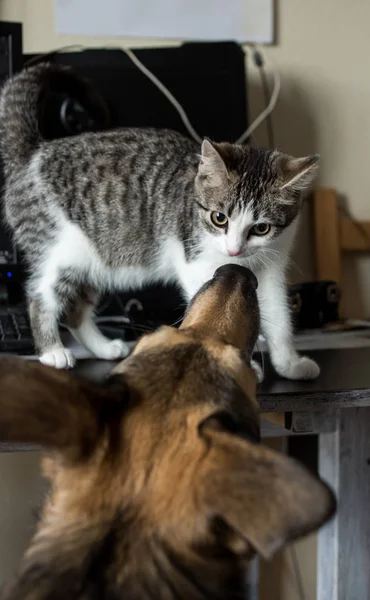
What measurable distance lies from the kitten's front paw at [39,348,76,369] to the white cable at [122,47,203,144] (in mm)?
697

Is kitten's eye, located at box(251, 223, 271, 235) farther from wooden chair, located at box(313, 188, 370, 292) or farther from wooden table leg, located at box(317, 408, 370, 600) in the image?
wooden chair, located at box(313, 188, 370, 292)

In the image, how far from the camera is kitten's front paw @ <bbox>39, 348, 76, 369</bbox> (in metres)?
1.03

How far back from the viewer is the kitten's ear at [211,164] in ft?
3.67

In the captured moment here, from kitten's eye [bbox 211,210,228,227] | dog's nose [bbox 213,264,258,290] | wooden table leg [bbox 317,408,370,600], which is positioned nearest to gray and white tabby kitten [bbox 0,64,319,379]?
kitten's eye [bbox 211,210,228,227]

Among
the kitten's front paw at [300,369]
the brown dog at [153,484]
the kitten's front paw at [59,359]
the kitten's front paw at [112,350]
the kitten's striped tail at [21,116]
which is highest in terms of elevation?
the kitten's striped tail at [21,116]

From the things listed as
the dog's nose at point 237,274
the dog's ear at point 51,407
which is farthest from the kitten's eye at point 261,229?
the dog's ear at point 51,407

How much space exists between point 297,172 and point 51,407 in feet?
2.38

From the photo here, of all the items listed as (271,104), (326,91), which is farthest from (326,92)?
(271,104)

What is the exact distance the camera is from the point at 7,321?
122 cm

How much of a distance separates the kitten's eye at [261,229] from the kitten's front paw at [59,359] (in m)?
0.42

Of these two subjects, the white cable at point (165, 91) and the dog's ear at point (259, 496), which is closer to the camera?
the dog's ear at point (259, 496)

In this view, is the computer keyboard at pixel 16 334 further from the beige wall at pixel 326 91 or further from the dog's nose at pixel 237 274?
the beige wall at pixel 326 91

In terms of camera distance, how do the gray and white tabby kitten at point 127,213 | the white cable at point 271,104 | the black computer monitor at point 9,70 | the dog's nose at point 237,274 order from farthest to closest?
the white cable at point 271,104 → the black computer monitor at point 9,70 → the gray and white tabby kitten at point 127,213 → the dog's nose at point 237,274

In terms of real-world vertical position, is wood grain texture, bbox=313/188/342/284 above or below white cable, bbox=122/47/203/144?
below
